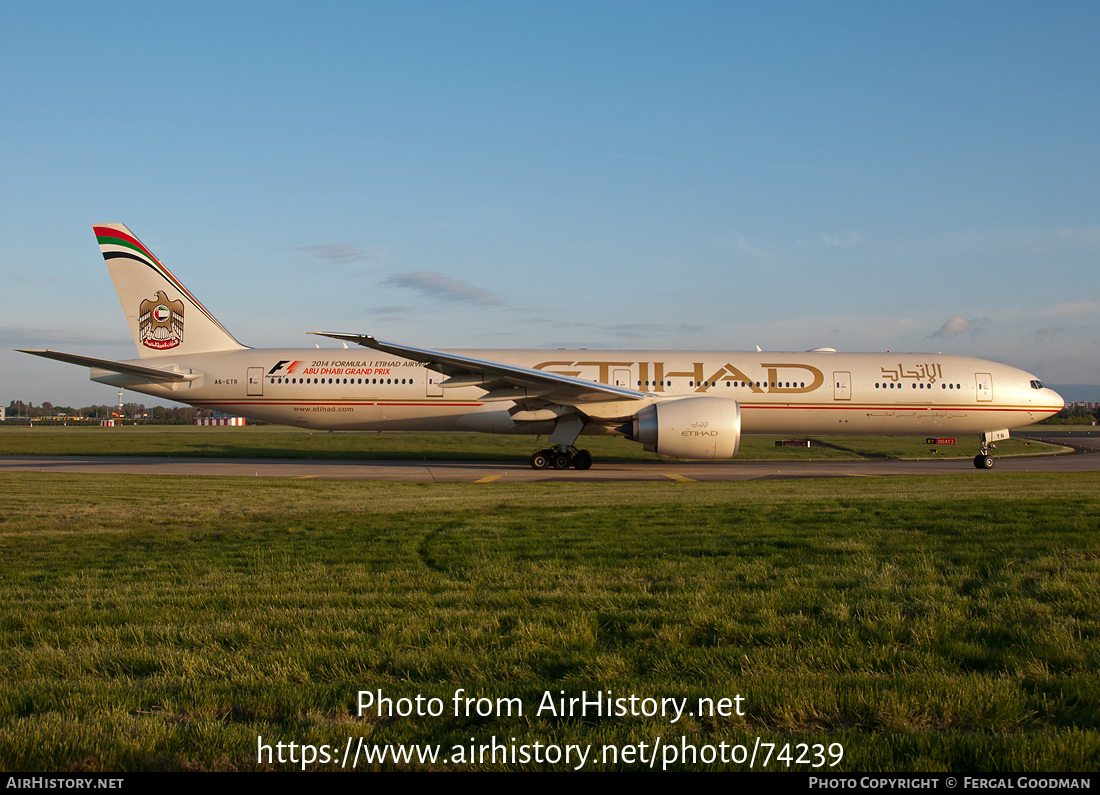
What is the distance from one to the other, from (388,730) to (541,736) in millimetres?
Answer: 583

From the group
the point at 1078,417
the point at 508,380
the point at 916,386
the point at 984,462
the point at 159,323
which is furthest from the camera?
the point at 1078,417

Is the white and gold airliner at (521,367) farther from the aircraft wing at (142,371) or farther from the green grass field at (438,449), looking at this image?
the green grass field at (438,449)

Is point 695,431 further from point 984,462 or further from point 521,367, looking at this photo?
point 984,462

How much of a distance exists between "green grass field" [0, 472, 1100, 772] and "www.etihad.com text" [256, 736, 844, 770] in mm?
17

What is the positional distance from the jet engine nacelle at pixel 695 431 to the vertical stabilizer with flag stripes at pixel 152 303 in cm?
1417

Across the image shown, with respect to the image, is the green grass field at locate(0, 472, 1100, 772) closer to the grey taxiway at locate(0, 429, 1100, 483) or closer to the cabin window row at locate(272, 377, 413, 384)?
the grey taxiway at locate(0, 429, 1100, 483)

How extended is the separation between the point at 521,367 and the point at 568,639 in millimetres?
17055

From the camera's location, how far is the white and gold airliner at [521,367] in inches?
822

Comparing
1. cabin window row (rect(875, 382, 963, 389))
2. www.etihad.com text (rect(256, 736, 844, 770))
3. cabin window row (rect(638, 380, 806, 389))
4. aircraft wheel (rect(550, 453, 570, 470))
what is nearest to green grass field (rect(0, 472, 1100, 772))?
www.etihad.com text (rect(256, 736, 844, 770))

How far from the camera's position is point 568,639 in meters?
3.62

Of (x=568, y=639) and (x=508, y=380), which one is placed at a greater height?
(x=508, y=380)

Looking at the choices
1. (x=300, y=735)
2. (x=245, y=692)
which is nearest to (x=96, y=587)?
(x=245, y=692)

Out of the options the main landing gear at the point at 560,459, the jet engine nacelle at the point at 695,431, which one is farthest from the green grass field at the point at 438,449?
the jet engine nacelle at the point at 695,431

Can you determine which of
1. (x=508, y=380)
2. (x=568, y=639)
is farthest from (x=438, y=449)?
(x=568, y=639)
